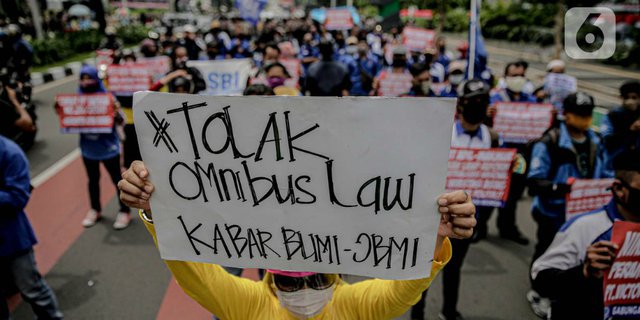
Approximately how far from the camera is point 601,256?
6.00 feet

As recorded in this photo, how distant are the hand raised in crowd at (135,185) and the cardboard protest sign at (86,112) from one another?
3.38 meters

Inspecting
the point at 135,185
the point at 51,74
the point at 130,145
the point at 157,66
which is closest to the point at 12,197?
the point at 135,185

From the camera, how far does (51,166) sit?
22.5 feet

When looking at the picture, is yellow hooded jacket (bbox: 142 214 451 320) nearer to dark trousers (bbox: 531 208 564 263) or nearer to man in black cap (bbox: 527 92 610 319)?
man in black cap (bbox: 527 92 610 319)

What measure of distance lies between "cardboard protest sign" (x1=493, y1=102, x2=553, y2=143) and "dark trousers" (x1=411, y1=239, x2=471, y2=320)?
6.38ft

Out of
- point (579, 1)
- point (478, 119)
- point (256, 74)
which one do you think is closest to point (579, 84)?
point (579, 1)

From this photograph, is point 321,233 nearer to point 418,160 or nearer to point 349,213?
point 349,213

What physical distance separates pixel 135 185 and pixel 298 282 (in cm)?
71

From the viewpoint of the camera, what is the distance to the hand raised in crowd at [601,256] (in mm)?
1819

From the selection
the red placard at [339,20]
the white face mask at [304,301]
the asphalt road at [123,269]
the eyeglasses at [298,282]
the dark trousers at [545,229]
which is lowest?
the asphalt road at [123,269]

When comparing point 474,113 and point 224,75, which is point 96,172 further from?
point 474,113

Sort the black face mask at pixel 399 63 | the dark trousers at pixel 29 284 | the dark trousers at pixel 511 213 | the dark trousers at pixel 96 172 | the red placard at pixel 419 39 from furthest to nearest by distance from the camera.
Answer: the red placard at pixel 419 39 → the black face mask at pixel 399 63 → the dark trousers at pixel 511 213 → the dark trousers at pixel 96 172 → the dark trousers at pixel 29 284

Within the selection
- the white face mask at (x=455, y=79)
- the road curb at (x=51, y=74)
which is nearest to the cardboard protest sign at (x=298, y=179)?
the white face mask at (x=455, y=79)

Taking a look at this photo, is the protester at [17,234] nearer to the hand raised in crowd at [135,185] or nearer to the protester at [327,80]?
the hand raised in crowd at [135,185]
